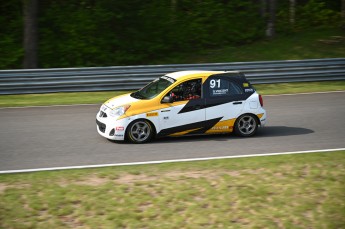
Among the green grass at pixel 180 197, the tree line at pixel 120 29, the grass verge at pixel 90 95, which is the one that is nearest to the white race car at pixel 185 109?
the green grass at pixel 180 197

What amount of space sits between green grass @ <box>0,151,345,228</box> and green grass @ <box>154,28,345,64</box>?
16208 mm

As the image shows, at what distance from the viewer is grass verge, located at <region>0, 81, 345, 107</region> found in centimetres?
1692

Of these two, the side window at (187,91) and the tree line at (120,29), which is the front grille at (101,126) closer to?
the side window at (187,91)

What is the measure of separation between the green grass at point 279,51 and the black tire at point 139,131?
44.3 ft

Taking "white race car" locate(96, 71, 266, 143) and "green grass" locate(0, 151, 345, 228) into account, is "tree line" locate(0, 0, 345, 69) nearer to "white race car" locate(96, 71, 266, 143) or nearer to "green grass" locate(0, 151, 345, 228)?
"white race car" locate(96, 71, 266, 143)

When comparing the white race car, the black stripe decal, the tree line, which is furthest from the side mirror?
the tree line

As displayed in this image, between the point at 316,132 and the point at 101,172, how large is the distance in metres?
5.96

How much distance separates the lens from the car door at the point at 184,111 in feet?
38.5

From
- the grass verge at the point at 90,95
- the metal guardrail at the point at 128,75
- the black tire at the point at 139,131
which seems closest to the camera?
the black tire at the point at 139,131

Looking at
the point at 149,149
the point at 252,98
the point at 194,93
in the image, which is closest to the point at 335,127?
the point at 252,98

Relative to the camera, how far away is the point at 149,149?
36.2ft

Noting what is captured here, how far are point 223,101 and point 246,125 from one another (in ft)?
2.73

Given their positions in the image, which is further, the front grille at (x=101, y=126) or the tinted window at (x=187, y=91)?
the tinted window at (x=187, y=91)

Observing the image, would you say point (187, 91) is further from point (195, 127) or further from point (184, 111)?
point (195, 127)
